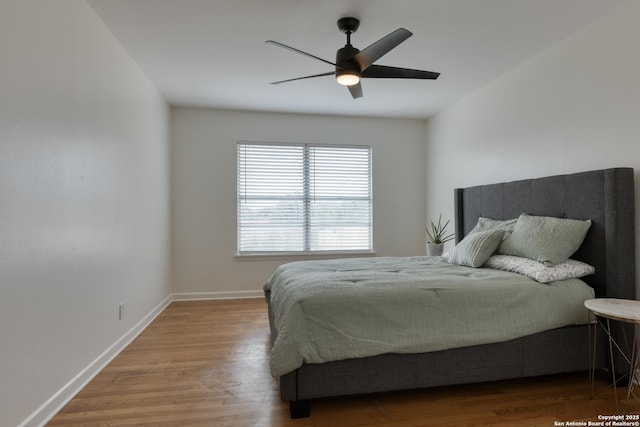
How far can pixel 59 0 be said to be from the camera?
203 centimetres

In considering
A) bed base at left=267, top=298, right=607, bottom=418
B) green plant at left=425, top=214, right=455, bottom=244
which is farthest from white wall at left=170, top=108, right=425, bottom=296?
bed base at left=267, top=298, right=607, bottom=418

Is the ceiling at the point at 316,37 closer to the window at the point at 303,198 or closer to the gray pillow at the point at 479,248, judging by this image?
the window at the point at 303,198

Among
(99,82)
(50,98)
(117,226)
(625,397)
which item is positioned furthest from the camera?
(117,226)

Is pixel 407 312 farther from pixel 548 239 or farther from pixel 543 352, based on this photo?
pixel 548 239

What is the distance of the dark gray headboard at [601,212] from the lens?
2.23 meters

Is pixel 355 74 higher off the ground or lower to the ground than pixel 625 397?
higher

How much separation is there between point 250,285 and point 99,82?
2944mm

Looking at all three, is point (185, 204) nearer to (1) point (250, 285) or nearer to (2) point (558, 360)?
(1) point (250, 285)

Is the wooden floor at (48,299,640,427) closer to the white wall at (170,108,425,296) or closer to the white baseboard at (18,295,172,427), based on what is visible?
the white baseboard at (18,295,172,427)

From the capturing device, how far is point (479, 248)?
9.05ft

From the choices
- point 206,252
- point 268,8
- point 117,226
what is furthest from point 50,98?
point 206,252

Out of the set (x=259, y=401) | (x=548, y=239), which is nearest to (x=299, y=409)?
(x=259, y=401)

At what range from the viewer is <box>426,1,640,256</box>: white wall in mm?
2322

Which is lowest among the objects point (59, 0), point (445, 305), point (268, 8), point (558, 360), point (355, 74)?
point (558, 360)
